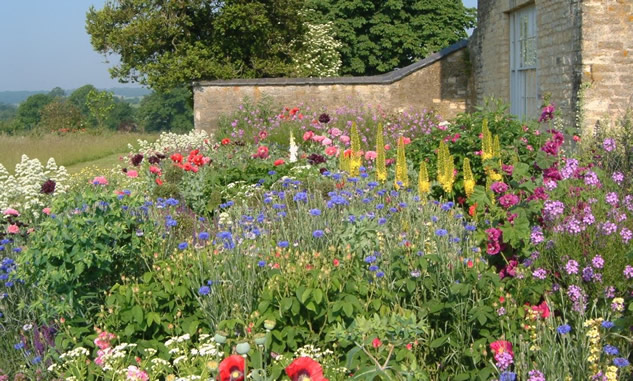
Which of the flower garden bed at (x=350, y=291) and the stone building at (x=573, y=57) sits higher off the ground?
the stone building at (x=573, y=57)

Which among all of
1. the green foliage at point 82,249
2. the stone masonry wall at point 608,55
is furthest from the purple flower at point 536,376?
the stone masonry wall at point 608,55

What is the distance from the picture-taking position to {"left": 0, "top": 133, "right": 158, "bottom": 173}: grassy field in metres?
15.6

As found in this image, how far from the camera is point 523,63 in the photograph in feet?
36.6

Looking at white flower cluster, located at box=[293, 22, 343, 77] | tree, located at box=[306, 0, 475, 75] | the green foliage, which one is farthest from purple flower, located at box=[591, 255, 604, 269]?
tree, located at box=[306, 0, 475, 75]

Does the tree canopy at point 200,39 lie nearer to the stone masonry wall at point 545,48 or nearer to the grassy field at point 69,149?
the grassy field at point 69,149

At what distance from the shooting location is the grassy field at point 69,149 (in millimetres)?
15623

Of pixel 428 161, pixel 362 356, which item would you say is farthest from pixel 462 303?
pixel 428 161

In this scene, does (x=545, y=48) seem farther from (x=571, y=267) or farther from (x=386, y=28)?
(x=386, y=28)

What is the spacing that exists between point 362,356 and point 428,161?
4166 millimetres

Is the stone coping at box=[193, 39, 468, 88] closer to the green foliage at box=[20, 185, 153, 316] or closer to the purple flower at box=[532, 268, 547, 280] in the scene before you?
the green foliage at box=[20, 185, 153, 316]

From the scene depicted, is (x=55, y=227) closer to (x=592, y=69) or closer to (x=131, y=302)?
(x=131, y=302)

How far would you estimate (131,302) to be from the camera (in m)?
3.47

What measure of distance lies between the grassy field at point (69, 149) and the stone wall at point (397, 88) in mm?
4324

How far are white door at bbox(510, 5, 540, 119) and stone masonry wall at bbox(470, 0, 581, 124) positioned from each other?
163 mm
